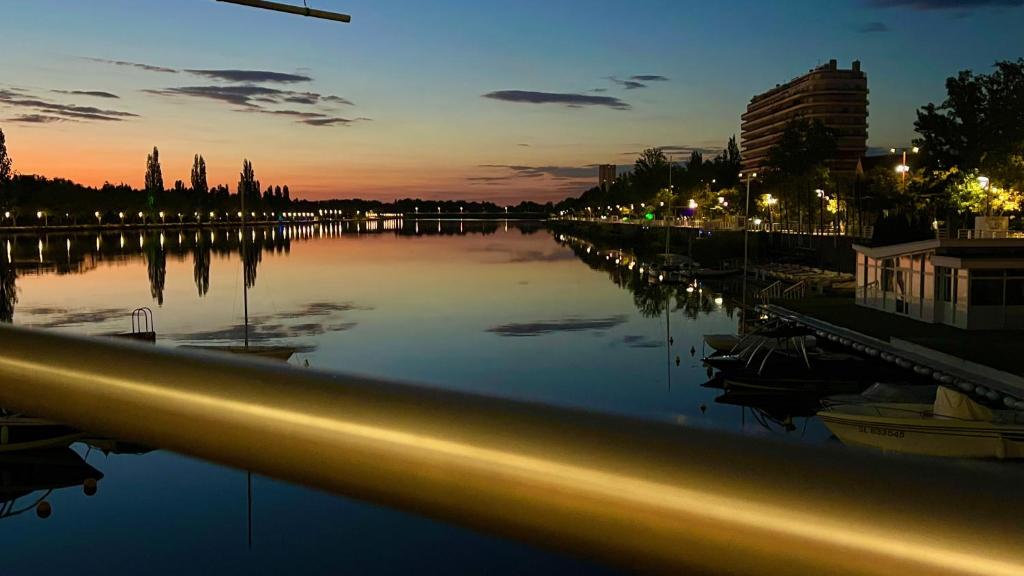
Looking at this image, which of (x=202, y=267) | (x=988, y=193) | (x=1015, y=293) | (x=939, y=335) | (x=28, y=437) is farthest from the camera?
(x=202, y=267)

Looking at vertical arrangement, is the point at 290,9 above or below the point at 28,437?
above

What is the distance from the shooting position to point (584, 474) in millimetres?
568

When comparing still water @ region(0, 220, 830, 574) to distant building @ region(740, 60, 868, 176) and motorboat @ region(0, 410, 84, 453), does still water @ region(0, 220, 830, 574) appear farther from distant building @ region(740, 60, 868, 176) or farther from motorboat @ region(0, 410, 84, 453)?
distant building @ region(740, 60, 868, 176)

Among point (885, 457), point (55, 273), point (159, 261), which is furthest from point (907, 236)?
point (159, 261)

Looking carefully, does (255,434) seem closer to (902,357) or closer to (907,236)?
(902,357)

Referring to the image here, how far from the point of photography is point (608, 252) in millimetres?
109938

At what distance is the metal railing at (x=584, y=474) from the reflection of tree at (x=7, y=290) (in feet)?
131

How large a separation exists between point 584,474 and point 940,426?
19.9 meters

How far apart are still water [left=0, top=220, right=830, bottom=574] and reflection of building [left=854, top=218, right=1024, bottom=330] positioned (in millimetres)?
8322

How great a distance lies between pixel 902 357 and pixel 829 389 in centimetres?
223

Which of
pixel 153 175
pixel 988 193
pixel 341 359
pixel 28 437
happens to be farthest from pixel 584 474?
pixel 153 175

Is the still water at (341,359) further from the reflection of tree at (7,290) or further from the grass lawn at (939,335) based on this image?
the grass lawn at (939,335)

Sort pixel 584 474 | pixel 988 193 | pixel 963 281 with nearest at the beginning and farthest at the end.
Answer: pixel 584 474 → pixel 963 281 → pixel 988 193

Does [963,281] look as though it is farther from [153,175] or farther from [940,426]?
[153,175]
